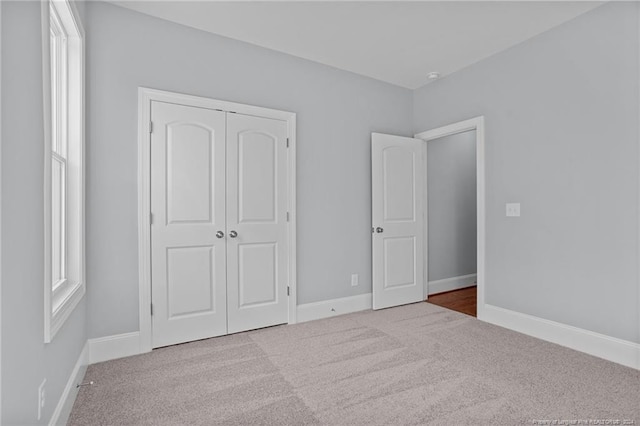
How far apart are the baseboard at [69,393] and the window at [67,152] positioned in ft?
1.44

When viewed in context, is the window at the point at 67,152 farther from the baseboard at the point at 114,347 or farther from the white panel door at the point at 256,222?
the white panel door at the point at 256,222

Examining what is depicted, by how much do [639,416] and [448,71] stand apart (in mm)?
3418

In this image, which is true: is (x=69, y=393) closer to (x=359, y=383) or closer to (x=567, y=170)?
(x=359, y=383)

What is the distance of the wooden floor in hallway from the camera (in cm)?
400

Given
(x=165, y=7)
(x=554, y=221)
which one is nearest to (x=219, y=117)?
(x=165, y=7)

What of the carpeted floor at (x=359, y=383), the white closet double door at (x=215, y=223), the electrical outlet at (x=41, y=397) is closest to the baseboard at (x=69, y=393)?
the carpeted floor at (x=359, y=383)

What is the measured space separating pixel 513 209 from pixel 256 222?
2.50 meters

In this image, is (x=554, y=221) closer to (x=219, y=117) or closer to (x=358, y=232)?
(x=358, y=232)

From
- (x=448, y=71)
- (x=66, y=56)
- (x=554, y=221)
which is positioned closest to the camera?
(x=66, y=56)

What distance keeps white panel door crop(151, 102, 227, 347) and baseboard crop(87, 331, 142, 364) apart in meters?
0.15

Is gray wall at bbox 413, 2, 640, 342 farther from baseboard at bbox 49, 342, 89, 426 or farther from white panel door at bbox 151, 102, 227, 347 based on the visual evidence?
baseboard at bbox 49, 342, 89, 426

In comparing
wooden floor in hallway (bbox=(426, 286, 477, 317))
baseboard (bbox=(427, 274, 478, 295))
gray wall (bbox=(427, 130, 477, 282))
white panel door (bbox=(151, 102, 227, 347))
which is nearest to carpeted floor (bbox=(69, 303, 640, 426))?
white panel door (bbox=(151, 102, 227, 347))

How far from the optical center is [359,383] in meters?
2.22

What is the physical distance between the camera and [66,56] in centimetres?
232
